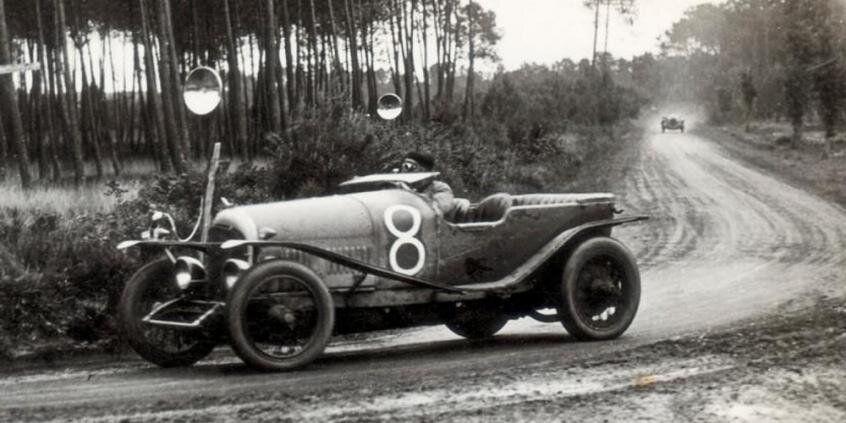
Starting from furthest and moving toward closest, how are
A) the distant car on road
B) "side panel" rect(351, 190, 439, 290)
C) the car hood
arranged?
the distant car on road, "side panel" rect(351, 190, 439, 290), the car hood

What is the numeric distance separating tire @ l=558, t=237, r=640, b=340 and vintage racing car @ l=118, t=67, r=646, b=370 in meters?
0.01

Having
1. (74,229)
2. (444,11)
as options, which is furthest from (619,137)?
(74,229)

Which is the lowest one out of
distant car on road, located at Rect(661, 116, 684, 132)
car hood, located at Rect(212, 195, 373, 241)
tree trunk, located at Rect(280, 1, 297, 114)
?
distant car on road, located at Rect(661, 116, 684, 132)

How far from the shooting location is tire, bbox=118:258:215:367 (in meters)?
7.92

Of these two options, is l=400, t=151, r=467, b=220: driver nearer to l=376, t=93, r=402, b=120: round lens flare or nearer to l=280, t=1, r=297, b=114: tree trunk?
l=376, t=93, r=402, b=120: round lens flare

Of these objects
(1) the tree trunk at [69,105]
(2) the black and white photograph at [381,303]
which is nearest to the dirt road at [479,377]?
(2) the black and white photograph at [381,303]

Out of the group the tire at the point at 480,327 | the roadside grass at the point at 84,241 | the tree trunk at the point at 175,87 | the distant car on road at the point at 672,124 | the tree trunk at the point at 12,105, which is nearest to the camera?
the tire at the point at 480,327

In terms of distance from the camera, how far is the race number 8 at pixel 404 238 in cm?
817

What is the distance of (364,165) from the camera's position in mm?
15992

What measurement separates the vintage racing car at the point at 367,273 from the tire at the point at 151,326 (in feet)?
0.04

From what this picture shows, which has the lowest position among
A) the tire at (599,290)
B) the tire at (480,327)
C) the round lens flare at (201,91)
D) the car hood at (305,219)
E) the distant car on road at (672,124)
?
the distant car on road at (672,124)

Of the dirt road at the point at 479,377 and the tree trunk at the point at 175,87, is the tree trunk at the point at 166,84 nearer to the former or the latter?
the tree trunk at the point at 175,87

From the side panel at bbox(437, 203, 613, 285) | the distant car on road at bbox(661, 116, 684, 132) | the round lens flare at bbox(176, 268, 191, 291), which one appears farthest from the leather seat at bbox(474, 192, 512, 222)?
the distant car on road at bbox(661, 116, 684, 132)

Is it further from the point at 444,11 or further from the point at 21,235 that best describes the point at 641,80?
the point at 21,235
